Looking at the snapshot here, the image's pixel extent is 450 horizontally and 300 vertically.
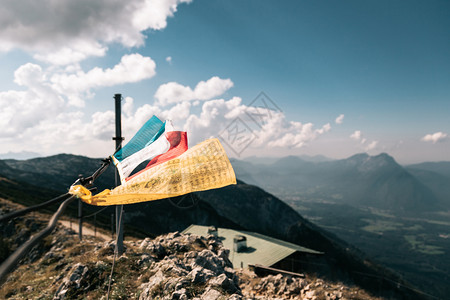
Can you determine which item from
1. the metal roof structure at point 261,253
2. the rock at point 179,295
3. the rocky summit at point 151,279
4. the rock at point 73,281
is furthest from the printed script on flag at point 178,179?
the metal roof structure at point 261,253

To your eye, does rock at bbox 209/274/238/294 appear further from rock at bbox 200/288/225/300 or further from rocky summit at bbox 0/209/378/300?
rock at bbox 200/288/225/300

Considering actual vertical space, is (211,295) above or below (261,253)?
above

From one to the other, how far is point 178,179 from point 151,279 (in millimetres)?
9058

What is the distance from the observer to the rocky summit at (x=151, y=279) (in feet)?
41.2

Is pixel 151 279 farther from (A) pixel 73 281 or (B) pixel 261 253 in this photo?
(B) pixel 261 253

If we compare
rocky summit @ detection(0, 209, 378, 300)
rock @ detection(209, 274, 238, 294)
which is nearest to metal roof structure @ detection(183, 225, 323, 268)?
rocky summit @ detection(0, 209, 378, 300)

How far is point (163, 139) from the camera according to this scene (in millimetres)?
11258

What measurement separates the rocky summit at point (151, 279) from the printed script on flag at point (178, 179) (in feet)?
21.4

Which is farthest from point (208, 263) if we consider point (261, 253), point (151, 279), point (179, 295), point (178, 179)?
point (261, 253)

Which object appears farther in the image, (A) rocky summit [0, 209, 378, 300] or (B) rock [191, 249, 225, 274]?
(B) rock [191, 249, 225, 274]

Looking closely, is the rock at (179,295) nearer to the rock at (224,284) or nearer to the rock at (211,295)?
the rock at (211,295)

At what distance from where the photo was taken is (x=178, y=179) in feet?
27.3

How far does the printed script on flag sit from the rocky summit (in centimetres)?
652

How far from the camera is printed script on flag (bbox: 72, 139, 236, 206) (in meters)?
7.74
